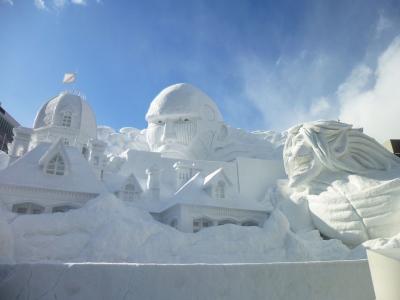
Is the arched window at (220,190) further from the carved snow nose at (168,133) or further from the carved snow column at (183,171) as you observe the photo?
the carved snow nose at (168,133)

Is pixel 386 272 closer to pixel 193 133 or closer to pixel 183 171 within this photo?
pixel 183 171

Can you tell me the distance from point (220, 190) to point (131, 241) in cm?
806

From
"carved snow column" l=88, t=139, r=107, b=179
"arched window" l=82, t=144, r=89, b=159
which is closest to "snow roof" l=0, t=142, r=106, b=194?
"carved snow column" l=88, t=139, r=107, b=179

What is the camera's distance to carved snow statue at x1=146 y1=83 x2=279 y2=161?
118 feet

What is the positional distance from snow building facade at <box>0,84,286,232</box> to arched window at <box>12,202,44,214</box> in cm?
5

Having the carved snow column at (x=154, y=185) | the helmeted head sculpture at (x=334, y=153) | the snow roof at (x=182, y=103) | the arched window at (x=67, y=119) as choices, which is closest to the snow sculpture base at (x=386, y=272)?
the carved snow column at (x=154, y=185)

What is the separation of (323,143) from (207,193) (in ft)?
31.0

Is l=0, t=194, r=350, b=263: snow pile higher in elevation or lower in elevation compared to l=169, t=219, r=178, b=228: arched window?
lower

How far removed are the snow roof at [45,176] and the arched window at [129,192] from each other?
1.93 meters

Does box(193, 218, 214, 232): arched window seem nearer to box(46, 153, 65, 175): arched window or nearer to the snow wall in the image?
box(46, 153, 65, 175): arched window

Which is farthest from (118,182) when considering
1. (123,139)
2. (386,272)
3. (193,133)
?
(123,139)

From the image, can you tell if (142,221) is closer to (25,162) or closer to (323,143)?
(25,162)

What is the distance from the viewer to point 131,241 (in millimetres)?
14359

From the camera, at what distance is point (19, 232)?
43.8 feet
